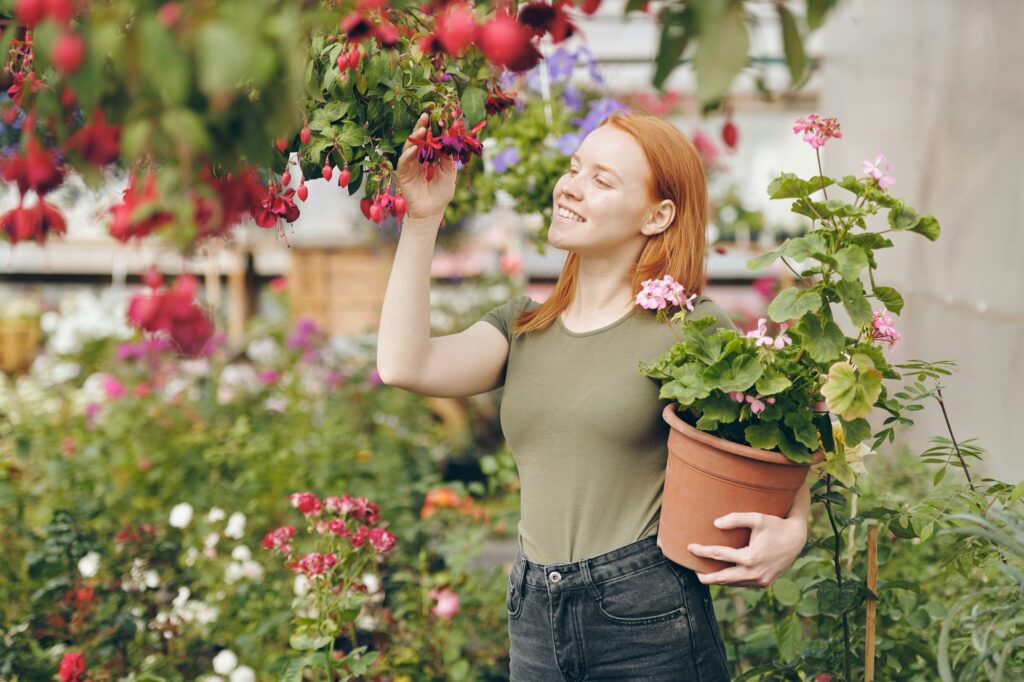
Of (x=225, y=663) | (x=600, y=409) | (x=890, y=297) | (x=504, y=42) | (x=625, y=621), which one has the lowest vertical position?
(x=225, y=663)

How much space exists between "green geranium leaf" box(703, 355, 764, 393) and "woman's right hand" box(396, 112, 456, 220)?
436mm

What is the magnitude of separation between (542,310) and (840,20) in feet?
10.5

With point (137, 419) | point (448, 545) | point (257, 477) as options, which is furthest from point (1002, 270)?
point (137, 419)

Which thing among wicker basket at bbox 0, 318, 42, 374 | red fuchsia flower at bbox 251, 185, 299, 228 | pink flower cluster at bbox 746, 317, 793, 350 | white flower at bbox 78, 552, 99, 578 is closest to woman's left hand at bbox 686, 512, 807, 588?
pink flower cluster at bbox 746, 317, 793, 350

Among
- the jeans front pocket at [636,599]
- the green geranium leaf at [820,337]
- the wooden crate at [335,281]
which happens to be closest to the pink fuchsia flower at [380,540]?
the jeans front pocket at [636,599]

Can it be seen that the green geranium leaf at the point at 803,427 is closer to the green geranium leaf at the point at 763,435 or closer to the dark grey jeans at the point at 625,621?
the green geranium leaf at the point at 763,435

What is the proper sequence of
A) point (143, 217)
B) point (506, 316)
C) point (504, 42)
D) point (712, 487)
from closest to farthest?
point (143, 217), point (504, 42), point (712, 487), point (506, 316)

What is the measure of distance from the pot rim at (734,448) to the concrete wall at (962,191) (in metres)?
0.82

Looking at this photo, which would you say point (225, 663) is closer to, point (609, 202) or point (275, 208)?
point (275, 208)

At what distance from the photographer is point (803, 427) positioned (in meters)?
1.19

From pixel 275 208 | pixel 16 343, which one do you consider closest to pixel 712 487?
pixel 275 208

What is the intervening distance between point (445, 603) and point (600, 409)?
923 mm

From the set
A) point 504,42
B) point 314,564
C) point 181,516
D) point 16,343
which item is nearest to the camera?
point 504,42

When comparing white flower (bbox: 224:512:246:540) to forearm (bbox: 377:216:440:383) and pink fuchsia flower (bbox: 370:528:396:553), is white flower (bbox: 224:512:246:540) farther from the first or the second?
forearm (bbox: 377:216:440:383)
